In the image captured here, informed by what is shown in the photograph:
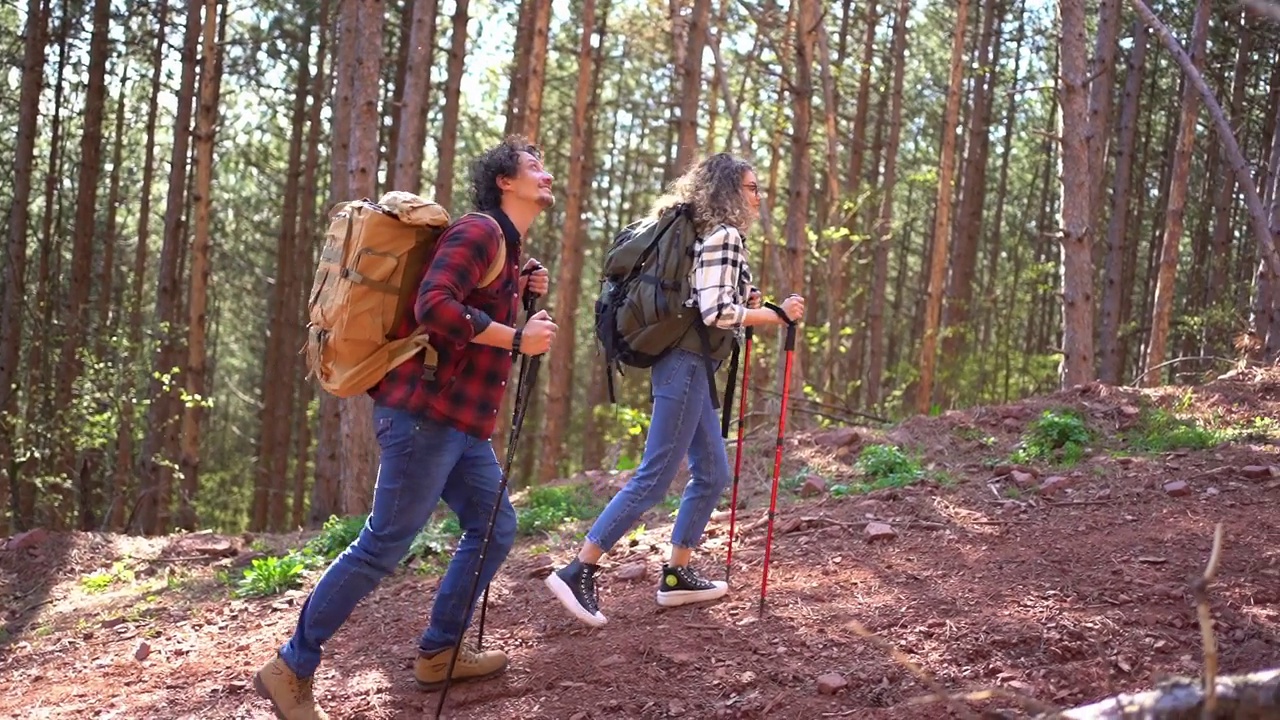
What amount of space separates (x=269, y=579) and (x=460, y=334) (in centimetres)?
409

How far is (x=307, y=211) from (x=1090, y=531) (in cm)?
1583

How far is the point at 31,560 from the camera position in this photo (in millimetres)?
8547

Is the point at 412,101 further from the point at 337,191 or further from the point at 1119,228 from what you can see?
the point at 1119,228

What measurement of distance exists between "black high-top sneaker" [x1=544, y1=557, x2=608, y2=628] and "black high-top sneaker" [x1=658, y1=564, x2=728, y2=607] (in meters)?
0.35

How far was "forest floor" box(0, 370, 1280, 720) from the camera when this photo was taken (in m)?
4.43

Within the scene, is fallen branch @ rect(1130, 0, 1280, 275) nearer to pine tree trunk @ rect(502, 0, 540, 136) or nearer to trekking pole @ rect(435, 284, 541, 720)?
trekking pole @ rect(435, 284, 541, 720)

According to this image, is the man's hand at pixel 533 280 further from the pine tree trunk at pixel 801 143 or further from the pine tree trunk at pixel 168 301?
the pine tree trunk at pixel 168 301

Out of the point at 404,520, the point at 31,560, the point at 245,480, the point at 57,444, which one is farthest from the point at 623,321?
the point at 245,480

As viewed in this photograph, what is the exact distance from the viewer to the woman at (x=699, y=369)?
4.85 meters

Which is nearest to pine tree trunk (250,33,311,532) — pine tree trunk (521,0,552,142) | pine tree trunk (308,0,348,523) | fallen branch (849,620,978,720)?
pine tree trunk (308,0,348,523)

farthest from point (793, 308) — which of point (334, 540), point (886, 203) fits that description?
point (886, 203)

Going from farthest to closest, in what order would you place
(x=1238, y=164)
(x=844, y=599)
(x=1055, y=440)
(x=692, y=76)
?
(x=692, y=76) → (x=1238, y=164) → (x=1055, y=440) → (x=844, y=599)

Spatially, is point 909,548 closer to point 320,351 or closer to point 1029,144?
point 320,351

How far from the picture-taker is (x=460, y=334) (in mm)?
3945
